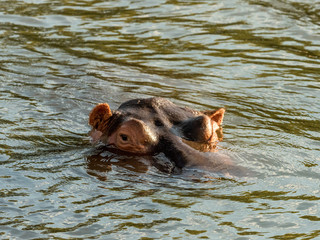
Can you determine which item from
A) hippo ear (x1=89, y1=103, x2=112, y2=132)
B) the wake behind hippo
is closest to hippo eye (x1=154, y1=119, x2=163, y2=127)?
the wake behind hippo

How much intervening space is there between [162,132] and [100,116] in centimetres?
102

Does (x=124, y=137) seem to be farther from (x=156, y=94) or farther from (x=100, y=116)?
(x=156, y=94)

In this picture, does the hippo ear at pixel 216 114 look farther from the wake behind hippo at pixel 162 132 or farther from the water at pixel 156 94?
the water at pixel 156 94

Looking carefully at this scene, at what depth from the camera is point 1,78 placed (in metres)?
11.5

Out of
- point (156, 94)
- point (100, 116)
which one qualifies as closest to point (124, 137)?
point (100, 116)

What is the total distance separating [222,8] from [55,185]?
34.5 ft

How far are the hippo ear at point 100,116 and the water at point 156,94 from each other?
28 centimetres

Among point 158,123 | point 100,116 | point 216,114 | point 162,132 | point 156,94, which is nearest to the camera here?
point 162,132

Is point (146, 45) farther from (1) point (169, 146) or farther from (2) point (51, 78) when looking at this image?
(1) point (169, 146)

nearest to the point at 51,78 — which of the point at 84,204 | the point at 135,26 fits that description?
the point at 135,26

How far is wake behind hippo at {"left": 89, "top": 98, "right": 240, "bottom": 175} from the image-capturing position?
7.23 metres

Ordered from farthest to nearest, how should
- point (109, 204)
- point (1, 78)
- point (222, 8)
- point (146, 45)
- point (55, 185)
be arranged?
point (222, 8) < point (146, 45) < point (1, 78) < point (55, 185) < point (109, 204)

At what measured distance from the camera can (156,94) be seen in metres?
10.8

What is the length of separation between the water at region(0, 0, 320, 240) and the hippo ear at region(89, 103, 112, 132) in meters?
0.28
